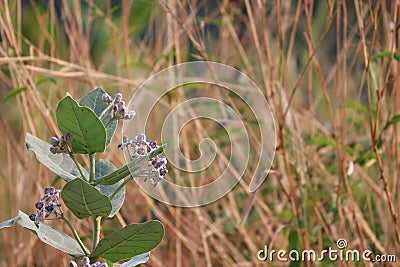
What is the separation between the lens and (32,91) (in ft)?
3.16

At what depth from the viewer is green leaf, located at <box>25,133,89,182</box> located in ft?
1.69

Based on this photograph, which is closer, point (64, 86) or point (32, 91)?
point (32, 91)

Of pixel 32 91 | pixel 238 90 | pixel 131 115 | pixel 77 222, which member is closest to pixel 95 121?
pixel 131 115

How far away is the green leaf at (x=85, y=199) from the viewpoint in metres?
0.48

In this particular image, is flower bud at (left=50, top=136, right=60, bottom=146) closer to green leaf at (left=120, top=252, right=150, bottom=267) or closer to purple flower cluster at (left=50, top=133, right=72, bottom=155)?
purple flower cluster at (left=50, top=133, right=72, bottom=155)

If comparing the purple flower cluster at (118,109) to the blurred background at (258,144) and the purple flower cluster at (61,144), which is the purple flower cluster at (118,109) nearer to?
the purple flower cluster at (61,144)

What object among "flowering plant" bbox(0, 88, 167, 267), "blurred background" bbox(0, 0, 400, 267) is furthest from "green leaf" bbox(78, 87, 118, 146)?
"blurred background" bbox(0, 0, 400, 267)

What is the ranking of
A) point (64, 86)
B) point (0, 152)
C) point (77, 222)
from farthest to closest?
point (0, 152) < point (64, 86) < point (77, 222)

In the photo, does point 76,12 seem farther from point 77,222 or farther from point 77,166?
point 77,166

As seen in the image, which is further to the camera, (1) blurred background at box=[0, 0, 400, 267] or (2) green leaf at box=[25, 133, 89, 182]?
(1) blurred background at box=[0, 0, 400, 267]

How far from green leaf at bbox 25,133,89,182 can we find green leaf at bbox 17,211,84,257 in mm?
42

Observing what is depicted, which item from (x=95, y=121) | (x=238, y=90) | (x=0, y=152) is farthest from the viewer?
(x=0, y=152)

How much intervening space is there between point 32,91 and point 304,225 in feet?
1.48

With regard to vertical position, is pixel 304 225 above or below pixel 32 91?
below
